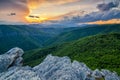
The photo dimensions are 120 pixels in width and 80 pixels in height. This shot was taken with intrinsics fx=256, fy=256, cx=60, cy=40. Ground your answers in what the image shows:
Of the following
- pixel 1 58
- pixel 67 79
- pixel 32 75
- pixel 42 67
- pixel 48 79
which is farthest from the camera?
pixel 42 67

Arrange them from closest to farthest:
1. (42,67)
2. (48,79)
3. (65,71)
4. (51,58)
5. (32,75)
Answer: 1. (32,75)
2. (65,71)
3. (48,79)
4. (42,67)
5. (51,58)

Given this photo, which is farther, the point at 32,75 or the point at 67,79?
the point at 67,79

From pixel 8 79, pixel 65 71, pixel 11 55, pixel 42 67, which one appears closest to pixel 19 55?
pixel 11 55

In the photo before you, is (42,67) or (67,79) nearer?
(67,79)

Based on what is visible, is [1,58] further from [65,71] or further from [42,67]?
[65,71]

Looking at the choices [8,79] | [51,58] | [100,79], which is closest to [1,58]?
[51,58]

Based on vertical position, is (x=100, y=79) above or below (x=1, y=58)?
below

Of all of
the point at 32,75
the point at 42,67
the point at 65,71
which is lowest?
the point at 42,67

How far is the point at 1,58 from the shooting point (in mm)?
61281

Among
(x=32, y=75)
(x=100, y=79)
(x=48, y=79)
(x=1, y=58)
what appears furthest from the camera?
(x=100, y=79)

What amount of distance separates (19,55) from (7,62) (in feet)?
27.3

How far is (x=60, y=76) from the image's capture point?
49469 millimetres

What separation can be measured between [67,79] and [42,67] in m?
21.4

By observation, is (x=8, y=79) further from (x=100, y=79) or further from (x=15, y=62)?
(x=100, y=79)
